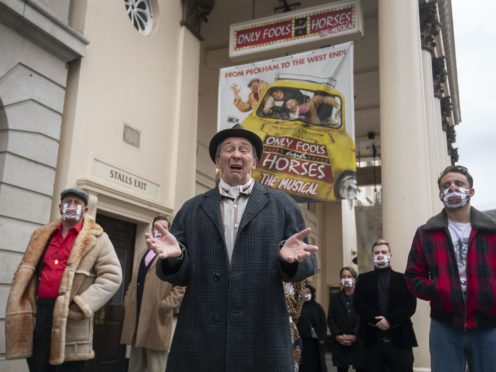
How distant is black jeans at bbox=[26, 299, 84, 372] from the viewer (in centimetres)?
428

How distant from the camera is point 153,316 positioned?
6188 millimetres

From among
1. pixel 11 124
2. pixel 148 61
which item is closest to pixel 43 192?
pixel 11 124

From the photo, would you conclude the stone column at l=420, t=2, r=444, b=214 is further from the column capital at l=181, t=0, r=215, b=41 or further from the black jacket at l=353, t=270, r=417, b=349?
the black jacket at l=353, t=270, r=417, b=349

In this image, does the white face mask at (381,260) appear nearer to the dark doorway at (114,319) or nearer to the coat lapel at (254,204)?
the coat lapel at (254,204)

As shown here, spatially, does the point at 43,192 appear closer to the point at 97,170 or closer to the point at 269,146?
the point at 97,170

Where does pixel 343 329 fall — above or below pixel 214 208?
below

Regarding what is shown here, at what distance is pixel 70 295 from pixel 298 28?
794 centimetres

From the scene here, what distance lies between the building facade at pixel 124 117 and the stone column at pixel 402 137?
0.02m

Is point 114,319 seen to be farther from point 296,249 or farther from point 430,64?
point 430,64

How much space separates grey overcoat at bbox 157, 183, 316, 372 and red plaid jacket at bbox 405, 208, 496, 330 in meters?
1.70

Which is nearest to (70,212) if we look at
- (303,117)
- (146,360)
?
(146,360)

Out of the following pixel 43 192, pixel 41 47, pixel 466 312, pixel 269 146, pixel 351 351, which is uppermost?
pixel 41 47

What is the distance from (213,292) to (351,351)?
5.54m

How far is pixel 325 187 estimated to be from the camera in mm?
9297
